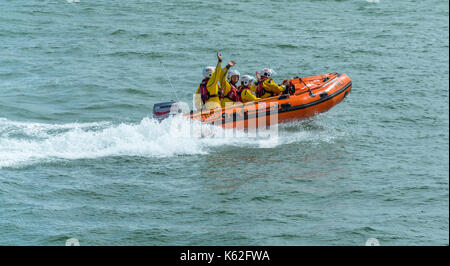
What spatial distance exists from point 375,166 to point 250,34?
33.2 feet

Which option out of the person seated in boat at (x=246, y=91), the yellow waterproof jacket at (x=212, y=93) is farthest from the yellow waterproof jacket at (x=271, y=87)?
the yellow waterproof jacket at (x=212, y=93)

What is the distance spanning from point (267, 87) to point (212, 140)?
1.72 m

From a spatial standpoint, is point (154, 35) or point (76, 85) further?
point (154, 35)

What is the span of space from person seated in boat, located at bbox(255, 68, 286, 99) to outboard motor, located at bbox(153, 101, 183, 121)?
5.82 feet

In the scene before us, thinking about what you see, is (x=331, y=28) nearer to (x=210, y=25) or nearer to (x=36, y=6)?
(x=210, y=25)

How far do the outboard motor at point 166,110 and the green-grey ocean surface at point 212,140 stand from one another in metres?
0.21

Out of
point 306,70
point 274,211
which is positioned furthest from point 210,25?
point 274,211

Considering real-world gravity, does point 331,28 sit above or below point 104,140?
above

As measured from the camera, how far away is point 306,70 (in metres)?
16.7

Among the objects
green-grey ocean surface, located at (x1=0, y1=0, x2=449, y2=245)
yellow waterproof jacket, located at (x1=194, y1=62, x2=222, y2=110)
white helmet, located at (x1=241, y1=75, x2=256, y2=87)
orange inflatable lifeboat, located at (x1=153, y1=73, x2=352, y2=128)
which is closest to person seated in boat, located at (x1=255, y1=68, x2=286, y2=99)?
orange inflatable lifeboat, located at (x1=153, y1=73, x2=352, y2=128)

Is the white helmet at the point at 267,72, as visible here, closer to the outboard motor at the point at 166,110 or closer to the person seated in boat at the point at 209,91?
the person seated in boat at the point at 209,91

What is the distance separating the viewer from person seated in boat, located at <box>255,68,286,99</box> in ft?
41.5

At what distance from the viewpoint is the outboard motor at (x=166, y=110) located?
1195 cm

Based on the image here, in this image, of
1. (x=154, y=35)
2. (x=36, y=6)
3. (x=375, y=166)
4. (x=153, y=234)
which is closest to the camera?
(x=153, y=234)
